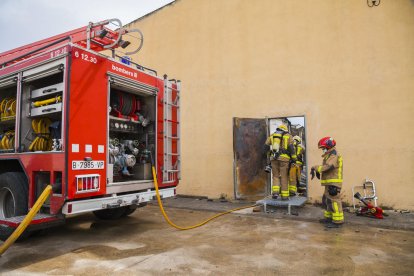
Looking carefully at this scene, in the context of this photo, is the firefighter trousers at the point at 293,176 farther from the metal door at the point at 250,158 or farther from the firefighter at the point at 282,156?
the metal door at the point at 250,158

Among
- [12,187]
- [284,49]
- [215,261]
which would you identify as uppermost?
[284,49]

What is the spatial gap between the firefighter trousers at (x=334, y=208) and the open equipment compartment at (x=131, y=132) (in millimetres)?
3292

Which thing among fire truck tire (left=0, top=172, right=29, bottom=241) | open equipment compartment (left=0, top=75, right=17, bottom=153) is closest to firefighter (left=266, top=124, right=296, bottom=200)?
fire truck tire (left=0, top=172, right=29, bottom=241)

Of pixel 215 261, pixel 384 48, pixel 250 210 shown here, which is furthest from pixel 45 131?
pixel 384 48

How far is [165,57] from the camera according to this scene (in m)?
10.1

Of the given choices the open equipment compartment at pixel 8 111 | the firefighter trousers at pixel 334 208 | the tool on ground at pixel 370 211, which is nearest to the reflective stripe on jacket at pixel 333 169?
the firefighter trousers at pixel 334 208

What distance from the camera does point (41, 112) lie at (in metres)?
4.53

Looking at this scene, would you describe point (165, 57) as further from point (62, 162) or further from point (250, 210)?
point (62, 162)

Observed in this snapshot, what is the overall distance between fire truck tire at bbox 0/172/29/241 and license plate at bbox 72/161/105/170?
3.48ft

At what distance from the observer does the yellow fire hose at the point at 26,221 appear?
373 centimetres

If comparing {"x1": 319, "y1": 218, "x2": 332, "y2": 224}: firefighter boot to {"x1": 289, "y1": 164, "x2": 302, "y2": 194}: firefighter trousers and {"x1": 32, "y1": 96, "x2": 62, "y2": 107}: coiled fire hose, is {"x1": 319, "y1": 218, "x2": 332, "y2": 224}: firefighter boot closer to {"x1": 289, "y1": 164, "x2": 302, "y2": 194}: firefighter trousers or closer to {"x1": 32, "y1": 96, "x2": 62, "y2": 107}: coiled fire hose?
{"x1": 289, "y1": 164, "x2": 302, "y2": 194}: firefighter trousers

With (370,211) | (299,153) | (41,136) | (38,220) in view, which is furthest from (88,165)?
(370,211)

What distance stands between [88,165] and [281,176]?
4.27m

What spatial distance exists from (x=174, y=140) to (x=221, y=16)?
4.88 metres
